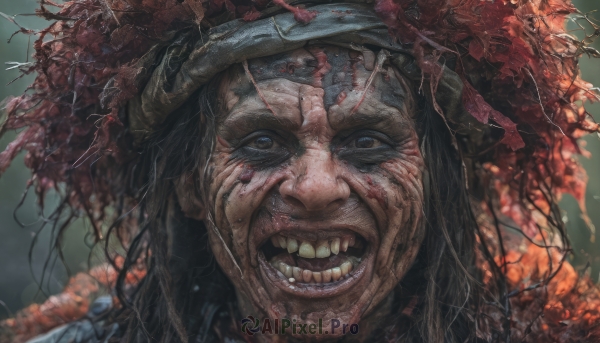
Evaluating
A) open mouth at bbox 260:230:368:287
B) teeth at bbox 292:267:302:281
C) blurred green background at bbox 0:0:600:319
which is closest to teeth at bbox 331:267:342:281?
open mouth at bbox 260:230:368:287

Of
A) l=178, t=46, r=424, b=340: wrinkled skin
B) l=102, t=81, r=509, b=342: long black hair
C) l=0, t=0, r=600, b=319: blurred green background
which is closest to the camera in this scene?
l=178, t=46, r=424, b=340: wrinkled skin

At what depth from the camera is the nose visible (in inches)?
85.2

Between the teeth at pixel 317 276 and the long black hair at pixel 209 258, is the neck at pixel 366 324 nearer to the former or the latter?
the long black hair at pixel 209 258

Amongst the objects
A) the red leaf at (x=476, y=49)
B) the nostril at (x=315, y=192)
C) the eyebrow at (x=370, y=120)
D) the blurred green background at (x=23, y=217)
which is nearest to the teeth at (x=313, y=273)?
the nostril at (x=315, y=192)

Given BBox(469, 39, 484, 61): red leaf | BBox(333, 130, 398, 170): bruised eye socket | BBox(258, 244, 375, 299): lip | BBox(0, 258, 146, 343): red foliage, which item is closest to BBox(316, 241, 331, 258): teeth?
BBox(258, 244, 375, 299): lip

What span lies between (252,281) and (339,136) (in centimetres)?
65

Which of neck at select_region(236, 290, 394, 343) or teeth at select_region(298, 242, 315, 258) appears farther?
neck at select_region(236, 290, 394, 343)

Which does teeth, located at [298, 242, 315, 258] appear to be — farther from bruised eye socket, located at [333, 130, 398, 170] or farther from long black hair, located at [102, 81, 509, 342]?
long black hair, located at [102, 81, 509, 342]

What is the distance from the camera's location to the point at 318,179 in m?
2.18

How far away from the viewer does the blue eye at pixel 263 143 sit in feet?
7.75

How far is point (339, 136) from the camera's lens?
2.32 meters

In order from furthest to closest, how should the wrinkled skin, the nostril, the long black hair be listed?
1. the long black hair
2. the wrinkled skin
3. the nostril

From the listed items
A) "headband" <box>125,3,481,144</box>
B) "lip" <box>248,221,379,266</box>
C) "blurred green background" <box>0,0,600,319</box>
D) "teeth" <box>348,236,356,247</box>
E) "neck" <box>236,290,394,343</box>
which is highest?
"headband" <box>125,3,481,144</box>

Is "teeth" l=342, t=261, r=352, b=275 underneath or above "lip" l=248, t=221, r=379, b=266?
underneath
